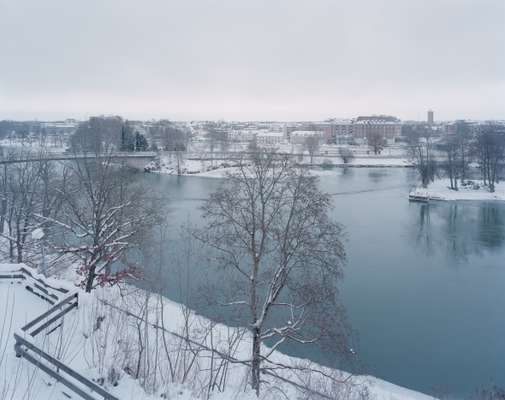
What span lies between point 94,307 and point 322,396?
2.58 meters

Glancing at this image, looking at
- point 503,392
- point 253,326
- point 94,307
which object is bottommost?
point 503,392

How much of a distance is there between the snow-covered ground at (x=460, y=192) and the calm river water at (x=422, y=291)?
3801mm

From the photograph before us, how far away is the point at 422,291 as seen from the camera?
9.27 m

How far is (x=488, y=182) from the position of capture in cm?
2541

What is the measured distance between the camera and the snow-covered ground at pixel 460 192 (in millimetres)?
21688

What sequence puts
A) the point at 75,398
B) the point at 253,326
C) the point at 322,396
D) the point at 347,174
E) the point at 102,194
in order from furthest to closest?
the point at 347,174
the point at 102,194
the point at 253,326
the point at 322,396
the point at 75,398

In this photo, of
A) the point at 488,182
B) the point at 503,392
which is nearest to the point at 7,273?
the point at 503,392

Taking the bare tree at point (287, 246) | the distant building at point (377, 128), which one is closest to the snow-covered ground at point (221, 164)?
the bare tree at point (287, 246)

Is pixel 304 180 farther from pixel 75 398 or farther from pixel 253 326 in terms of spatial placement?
pixel 75 398

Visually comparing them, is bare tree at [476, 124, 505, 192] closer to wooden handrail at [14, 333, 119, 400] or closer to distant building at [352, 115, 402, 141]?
wooden handrail at [14, 333, 119, 400]

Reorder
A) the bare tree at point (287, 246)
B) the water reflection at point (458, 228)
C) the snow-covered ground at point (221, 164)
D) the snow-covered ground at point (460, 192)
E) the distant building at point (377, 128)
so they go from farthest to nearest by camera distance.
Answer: the distant building at point (377, 128), the snow-covered ground at point (221, 164), the snow-covered ground at point (460, 192), the water reflection at point (458, 228), the bare tree at point (287, 246)

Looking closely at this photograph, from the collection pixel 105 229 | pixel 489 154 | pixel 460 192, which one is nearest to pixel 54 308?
pixel 105 229

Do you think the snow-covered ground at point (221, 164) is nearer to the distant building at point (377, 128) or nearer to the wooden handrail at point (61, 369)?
the wooden handrail at point (61, 369)

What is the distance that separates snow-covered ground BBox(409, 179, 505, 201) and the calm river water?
3.80 meters
